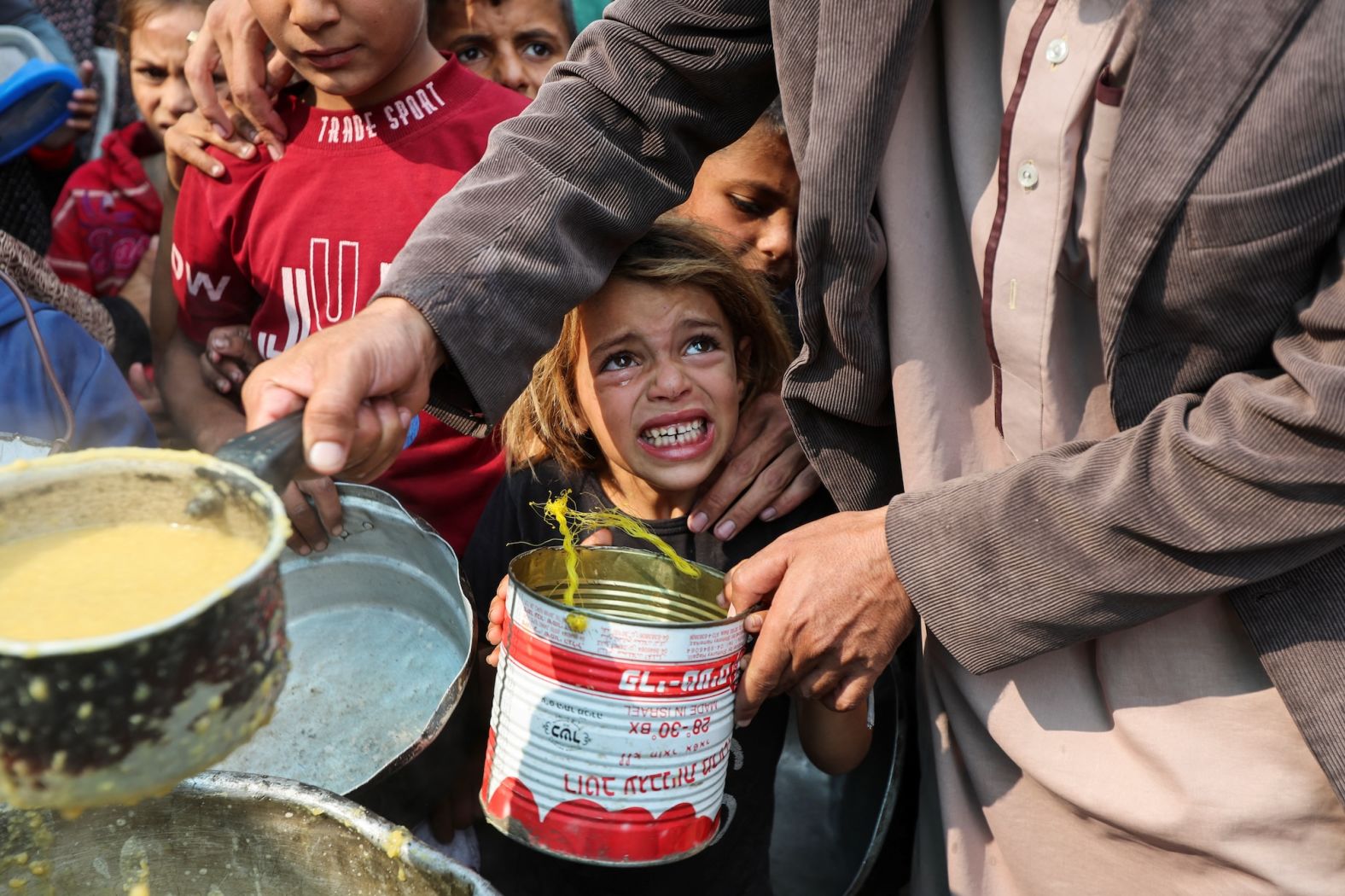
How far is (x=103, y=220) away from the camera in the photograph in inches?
144

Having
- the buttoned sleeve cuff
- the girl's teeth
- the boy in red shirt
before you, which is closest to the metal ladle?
the buttoned sleeve cuff

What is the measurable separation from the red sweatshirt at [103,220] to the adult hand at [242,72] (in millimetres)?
1093

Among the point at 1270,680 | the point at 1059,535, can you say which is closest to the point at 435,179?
the point at 1059,535

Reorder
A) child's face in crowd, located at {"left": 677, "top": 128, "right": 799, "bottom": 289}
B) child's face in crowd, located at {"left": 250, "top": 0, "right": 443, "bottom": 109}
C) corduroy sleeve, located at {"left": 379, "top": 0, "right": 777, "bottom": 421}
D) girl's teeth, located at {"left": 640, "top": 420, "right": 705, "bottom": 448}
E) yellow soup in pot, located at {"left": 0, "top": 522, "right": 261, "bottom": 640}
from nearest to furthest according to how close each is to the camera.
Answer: yellow soup in pot, located at {"left": 0, "top": 522, "right": 261, "bottom": 640}
corduroy sleeve, located at {"left": 379, "top": 0, "right": 777, "bottom": 421}
girl's teeth, located at {"left": 640, "top": 420, "right": 705, "bottom": 448}
child's face in crowd, located at {"left": 250, "top": 0, "right": 443, "bottom": 109}
child's face in crowd, located at {"left": 677, "top": 128, "right": 799, "bottom": 289}

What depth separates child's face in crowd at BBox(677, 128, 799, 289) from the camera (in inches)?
102

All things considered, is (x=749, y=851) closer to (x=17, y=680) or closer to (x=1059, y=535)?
(x=1059, y=535)

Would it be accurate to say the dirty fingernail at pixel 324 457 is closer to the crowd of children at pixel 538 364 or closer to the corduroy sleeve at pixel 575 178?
the corduroy sleeve at pixel 575 178

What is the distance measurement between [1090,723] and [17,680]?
1192 mm

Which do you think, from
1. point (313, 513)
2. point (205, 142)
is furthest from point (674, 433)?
point (205, 142)

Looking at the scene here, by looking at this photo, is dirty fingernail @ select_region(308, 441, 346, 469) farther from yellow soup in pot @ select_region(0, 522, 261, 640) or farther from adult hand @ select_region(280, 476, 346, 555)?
adult hand @ select_region(280, 476, 346, 555)

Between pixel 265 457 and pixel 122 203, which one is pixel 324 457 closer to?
pixel 265 457

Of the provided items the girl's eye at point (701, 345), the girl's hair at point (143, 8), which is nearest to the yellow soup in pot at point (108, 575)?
the girl's eye at point (701, 345)

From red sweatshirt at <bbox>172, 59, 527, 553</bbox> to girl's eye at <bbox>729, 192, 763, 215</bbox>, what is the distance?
0.54 meters

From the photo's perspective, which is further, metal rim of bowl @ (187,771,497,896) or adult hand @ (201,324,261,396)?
adult hand @ (201,324,261,396)
